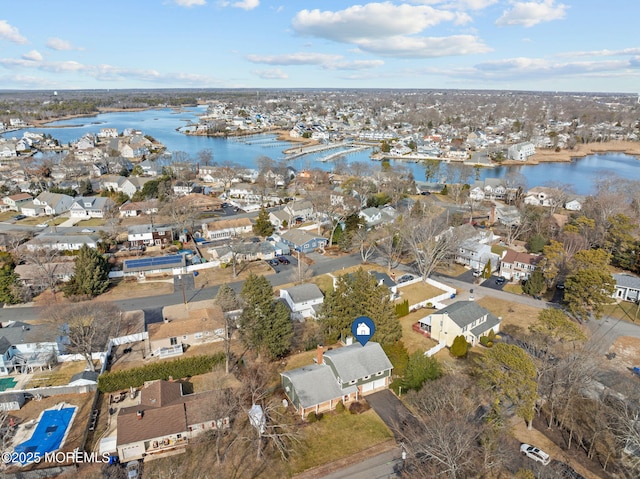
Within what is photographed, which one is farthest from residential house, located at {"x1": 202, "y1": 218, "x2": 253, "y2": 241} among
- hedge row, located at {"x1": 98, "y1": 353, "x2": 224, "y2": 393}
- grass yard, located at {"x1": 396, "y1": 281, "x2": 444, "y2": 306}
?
hedge row, located at {"x1": 98, "y1": 353, "x2": 224, "y2": 393}

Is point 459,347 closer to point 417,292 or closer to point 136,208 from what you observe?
point 417,292

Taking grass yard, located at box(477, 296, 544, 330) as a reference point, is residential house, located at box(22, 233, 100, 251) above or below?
above

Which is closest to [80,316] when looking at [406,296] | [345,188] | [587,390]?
[406,296]

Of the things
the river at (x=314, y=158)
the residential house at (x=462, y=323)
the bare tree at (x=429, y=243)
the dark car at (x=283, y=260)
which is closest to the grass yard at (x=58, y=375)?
the dark car at (x=283, y=260)

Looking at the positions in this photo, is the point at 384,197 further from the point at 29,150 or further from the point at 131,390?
the point at 29,150

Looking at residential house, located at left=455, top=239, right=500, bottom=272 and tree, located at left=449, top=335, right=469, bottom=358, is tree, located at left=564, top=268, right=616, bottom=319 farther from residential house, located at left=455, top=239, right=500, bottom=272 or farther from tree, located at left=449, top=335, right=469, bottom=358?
tree, located at left=449, top=335, right=469, bottom=358

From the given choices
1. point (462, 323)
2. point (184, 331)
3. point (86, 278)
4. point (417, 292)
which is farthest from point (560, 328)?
point (86, 278)
